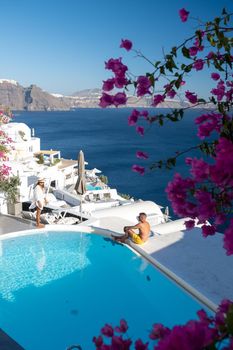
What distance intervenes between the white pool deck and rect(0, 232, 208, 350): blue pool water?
1.07ft

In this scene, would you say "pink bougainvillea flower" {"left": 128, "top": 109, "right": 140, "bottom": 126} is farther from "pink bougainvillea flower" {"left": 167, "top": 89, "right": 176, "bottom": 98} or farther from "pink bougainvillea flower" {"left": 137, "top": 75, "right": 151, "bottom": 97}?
"pink bougainvillea flower" {"left": 167, "top": 89, "right": 176, "bottom": 98}

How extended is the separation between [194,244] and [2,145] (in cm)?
660

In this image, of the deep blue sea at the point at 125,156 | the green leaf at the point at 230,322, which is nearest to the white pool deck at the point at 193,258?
the green leaf at the point at 230,322

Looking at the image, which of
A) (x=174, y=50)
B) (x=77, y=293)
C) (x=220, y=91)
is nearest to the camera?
(x=174, y=50)

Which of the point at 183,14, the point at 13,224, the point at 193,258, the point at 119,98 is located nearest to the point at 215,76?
the point at 183,14

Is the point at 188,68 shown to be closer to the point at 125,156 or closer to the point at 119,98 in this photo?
the point at 119,98

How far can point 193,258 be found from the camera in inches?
374

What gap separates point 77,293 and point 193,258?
9.92 feet

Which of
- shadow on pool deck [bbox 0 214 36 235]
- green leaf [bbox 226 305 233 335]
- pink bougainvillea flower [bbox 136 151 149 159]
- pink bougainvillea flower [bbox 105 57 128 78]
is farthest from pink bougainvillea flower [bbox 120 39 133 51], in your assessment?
shadow on pool deck [bbox 0 214 36 235]

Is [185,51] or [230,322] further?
[185,51]

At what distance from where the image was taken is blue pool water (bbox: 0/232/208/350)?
277 inches

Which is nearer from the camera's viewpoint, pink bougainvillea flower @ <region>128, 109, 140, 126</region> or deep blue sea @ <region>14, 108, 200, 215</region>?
pink bougainvillea flower @ <region>128, 109, 140, 126</region>

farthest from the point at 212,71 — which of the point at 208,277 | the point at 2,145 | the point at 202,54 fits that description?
the point at 2,145

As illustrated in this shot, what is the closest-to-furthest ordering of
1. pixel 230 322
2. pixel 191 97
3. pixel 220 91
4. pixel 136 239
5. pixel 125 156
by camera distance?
pixel 230 322 < pixel 220 91 < pixel 191 97 < pixel 136 239 < pixel 125 156
